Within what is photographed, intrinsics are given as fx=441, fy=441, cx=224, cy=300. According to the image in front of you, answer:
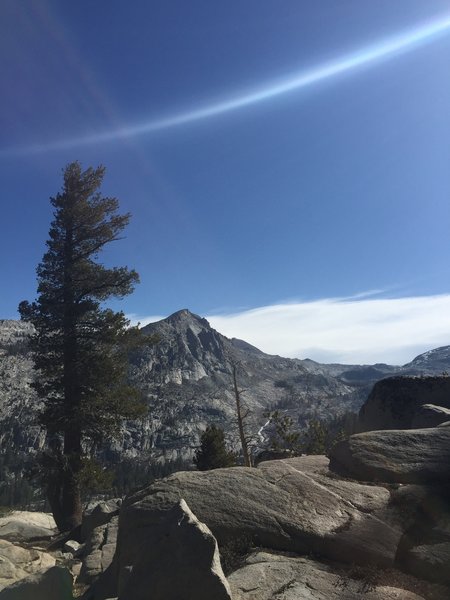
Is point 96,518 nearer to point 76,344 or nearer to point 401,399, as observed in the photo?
point 76,344

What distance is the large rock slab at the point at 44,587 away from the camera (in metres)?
9.02

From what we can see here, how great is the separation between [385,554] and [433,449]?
4438mm

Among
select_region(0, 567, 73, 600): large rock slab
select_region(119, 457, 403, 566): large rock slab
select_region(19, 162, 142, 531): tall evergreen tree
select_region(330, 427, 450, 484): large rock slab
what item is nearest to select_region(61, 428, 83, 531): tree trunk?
select_region(19, 162, 142, 531): tall evergreen tree

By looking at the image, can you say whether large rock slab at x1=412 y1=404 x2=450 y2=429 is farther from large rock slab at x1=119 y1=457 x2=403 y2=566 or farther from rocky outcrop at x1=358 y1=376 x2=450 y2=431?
large rock slab at x1=119 y1=457 x2=403 y2=566

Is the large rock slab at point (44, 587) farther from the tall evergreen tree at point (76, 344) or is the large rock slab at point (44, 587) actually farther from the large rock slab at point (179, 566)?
the tall evergreen tree at point (76, 344)

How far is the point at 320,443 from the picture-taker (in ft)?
112

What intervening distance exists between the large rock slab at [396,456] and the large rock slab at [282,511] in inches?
34.1

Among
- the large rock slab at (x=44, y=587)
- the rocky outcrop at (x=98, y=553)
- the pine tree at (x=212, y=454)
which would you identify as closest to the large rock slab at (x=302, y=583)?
the large rock slab at (x=44, y=587)

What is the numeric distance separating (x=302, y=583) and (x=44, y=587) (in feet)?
17.8

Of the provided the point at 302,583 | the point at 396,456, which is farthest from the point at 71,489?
the point at 302,583

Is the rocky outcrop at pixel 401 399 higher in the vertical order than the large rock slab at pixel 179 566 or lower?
higher

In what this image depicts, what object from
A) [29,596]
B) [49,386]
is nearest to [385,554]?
[29,596]

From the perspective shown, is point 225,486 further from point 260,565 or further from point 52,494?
point 52,494

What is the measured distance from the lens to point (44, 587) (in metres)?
9.21
